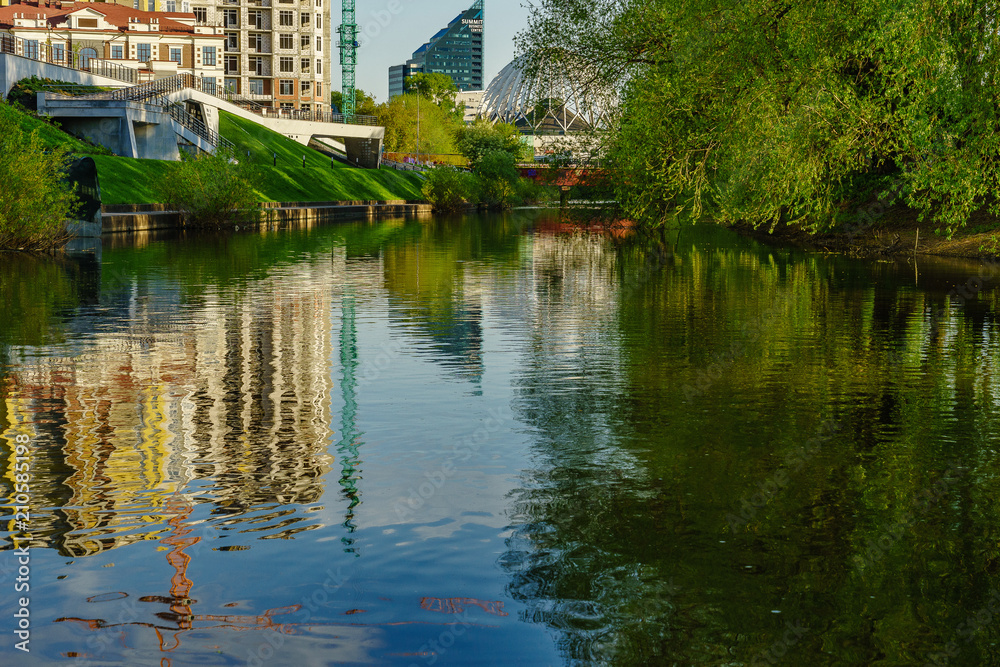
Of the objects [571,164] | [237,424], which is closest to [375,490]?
[237,424]

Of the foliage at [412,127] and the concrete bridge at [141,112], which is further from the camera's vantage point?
the foliage at [412,127]

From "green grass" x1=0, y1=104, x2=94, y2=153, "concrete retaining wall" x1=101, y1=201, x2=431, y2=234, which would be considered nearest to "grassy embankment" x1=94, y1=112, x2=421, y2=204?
"green grass" x1=0, y1=104, x2=94, y2=153

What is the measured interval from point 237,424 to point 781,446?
544cm

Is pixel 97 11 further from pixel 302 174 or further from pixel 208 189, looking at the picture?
pixel 208 189

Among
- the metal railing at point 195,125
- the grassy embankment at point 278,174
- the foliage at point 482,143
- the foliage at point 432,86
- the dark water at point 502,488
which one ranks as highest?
the foliage at point 432,86

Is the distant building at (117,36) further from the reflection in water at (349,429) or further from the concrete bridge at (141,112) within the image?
the reflection in water at (349,429)

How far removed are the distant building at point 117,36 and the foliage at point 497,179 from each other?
34197 millimetres

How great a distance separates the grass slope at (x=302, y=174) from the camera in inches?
3455

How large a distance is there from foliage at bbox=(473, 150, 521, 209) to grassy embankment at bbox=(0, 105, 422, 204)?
7.26 meters

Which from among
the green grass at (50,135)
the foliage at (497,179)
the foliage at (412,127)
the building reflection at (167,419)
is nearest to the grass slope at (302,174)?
the foliage at (497,179)

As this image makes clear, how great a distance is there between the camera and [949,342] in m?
17.5

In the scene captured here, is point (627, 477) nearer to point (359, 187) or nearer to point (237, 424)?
point (237, 424)

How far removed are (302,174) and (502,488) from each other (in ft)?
287

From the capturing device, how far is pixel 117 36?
11656 cm
